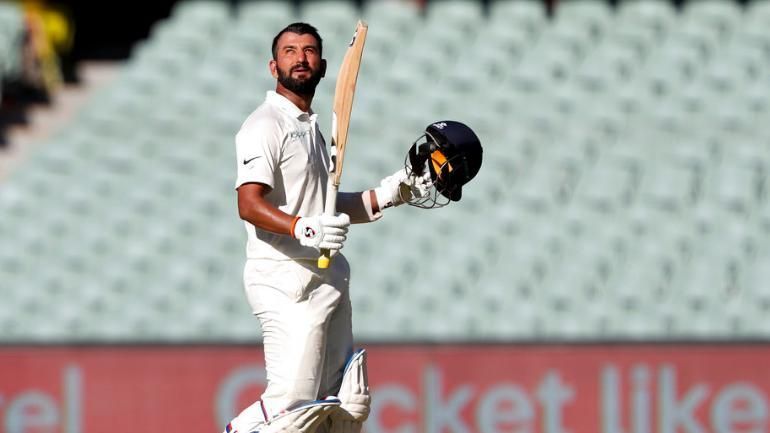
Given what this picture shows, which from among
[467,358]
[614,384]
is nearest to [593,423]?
[614,384]

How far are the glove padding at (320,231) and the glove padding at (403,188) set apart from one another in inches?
21.2

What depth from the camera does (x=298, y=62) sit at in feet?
12.4

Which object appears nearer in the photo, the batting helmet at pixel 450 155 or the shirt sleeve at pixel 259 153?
the shirt sleeve at pixel 259 153

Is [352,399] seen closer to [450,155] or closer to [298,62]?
[450,155]

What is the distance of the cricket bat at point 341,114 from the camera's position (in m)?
3.70

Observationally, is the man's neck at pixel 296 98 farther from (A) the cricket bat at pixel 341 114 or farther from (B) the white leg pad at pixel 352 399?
(B) the white leg pad at pixel 352 399

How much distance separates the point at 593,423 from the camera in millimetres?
7090

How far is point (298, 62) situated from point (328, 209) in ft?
1.47

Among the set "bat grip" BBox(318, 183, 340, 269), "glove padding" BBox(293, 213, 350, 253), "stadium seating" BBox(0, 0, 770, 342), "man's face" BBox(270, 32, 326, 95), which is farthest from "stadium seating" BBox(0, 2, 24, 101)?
"glove padding" BBox(293, 213, 350, 253)

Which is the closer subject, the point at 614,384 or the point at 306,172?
the point at 306,172

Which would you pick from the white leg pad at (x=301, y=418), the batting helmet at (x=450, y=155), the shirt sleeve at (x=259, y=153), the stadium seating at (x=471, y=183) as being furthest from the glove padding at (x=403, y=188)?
the stadium seating at (x=471, y=183)

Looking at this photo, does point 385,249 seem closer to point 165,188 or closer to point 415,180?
point 165,188

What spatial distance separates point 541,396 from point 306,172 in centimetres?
364

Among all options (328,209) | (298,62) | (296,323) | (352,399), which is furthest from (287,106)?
(352,399)
